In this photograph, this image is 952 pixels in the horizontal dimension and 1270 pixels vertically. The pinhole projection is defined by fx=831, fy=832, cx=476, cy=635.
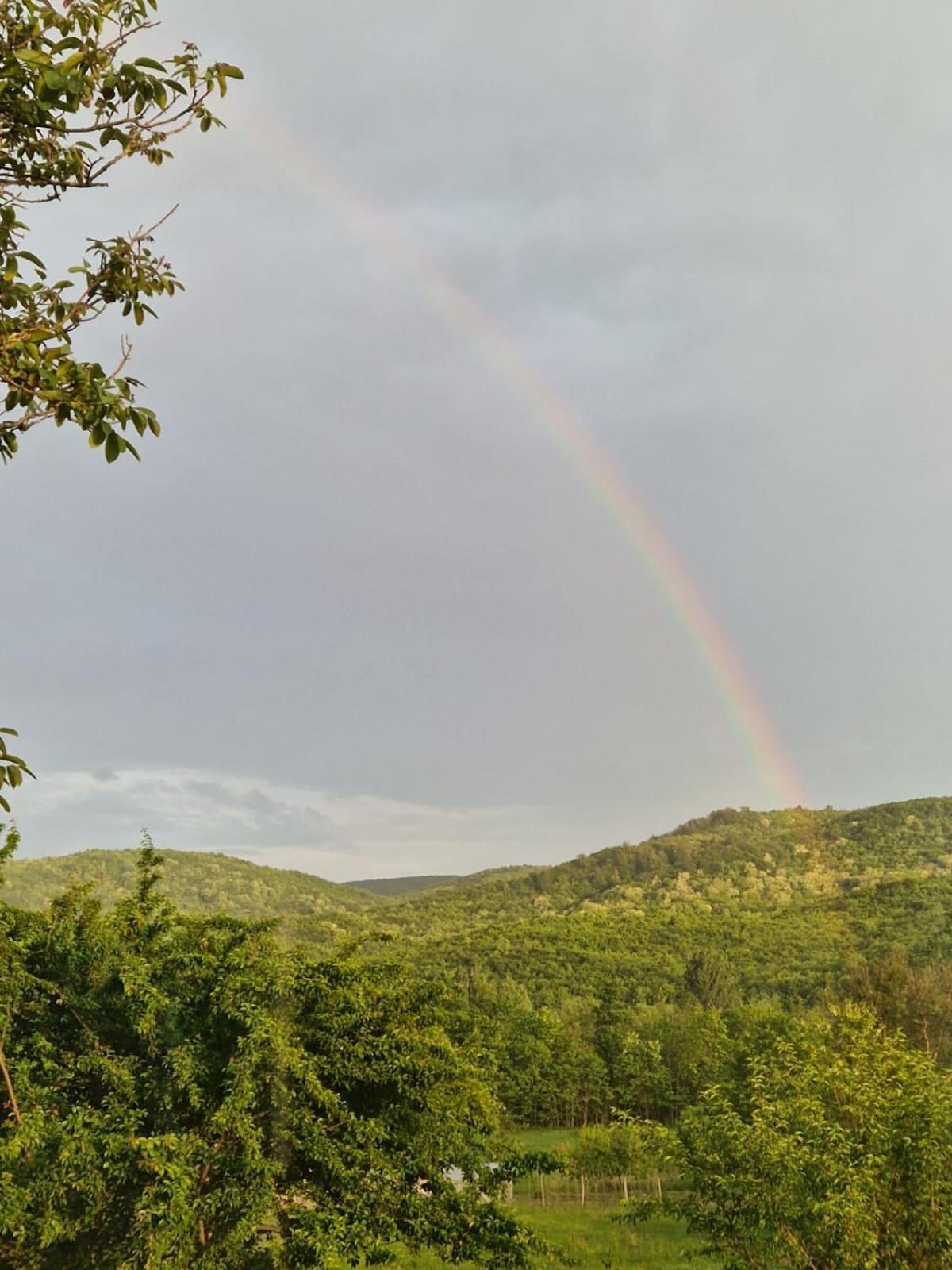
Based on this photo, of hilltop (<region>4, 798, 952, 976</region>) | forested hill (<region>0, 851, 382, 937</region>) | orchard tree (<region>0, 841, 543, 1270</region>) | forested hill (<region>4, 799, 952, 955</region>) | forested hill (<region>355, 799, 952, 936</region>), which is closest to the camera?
orchard tree (<region>0, 841, 543, 1270</region>)

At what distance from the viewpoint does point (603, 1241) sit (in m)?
28.3

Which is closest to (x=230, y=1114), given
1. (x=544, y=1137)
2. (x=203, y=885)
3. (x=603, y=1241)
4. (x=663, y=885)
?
(x=603, y=1241)

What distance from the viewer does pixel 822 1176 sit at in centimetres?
986

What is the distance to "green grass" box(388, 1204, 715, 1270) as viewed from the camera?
75.5 feet

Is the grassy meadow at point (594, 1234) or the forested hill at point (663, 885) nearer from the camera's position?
the grassy meadow at point (594, 1234)

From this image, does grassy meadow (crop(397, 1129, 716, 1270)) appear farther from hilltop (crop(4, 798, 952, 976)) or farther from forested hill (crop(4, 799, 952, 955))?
forested hill (crop(4, 799, 952, 955))

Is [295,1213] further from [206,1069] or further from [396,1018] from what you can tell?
[396,1018]

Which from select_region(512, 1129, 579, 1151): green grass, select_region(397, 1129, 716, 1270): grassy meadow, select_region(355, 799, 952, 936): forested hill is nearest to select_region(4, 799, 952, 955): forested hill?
select_region(355, 799, 952, 936): forested hill

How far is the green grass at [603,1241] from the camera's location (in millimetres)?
23000

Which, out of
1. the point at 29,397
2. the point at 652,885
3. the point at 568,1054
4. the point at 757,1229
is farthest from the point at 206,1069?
the point at 652,885

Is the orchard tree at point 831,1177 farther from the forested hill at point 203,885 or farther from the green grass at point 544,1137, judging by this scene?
the forested hill at point 203,885

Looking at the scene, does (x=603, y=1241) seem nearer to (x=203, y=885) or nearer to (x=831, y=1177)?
(x=831, y=1177)

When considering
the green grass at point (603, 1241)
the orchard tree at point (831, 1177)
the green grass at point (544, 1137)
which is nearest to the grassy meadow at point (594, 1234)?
the green grass at point (603, 1241)

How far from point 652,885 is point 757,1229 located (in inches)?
7318
